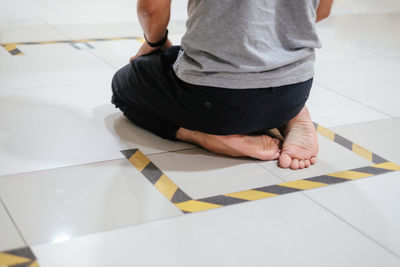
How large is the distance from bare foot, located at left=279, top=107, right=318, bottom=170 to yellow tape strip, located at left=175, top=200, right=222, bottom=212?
530 mm

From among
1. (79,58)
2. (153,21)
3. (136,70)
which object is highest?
(153,21)

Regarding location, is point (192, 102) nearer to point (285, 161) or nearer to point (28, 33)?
point (285, 161)

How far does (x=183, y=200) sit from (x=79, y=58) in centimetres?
217

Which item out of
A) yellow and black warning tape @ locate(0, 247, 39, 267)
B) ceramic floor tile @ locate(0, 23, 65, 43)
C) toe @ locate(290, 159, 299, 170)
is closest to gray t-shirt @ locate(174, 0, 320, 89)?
toe @ locate(290, 159, 299, 170)

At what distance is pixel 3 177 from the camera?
230 centimetres

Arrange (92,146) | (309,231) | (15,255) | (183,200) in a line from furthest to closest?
1. (92,146)
2. (183,200)
3. (309,231)
4. (15,255)

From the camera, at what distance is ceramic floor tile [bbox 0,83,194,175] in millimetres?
2502

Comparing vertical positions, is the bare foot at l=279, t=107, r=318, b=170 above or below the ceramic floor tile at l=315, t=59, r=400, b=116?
above

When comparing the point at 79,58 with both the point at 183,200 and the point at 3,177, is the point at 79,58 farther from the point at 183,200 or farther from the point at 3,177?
the point at 183,200

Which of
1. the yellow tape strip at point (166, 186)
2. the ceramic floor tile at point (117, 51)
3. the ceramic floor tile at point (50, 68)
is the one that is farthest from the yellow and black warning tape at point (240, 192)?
the ceramic floor tile at point (117, 51)

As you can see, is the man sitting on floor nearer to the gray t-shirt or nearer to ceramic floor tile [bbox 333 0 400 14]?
the gray t-shirt

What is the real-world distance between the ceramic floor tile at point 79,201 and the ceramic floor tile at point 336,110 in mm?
1379

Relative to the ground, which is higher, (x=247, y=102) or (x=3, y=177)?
(x=247, y=102)

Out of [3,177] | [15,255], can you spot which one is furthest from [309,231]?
[3,177]
